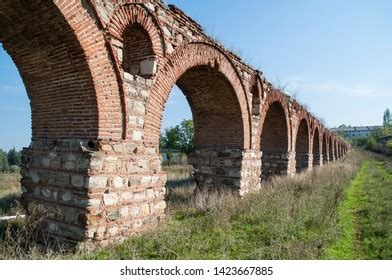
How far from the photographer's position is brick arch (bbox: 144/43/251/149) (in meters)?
6.16

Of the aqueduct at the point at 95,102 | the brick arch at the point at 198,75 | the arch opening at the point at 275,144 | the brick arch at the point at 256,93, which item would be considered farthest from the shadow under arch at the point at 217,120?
the arch opening at the point at 275,144

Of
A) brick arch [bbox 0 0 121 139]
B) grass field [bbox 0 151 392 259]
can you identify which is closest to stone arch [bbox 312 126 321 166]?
grass field [bbox 0 151 392 259]

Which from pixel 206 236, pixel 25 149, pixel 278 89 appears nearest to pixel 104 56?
pixel 25 149

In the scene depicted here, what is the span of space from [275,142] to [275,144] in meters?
0.08

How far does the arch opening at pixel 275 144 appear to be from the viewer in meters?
13.9

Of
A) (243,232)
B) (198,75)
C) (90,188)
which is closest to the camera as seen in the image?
(90,188)

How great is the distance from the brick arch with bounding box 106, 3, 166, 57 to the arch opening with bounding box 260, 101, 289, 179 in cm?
829

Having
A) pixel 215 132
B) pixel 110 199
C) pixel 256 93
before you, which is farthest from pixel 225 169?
pixel 110 199

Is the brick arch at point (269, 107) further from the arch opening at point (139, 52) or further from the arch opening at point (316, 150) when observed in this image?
the arch opening at point (316, 150)

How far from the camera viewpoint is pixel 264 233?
227 inches

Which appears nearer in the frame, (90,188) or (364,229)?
(90,188)

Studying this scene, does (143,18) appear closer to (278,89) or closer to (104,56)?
(104,56)

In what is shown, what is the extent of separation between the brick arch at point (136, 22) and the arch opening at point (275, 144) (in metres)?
8.29

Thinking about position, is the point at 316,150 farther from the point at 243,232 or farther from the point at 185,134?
the point at 243,232
